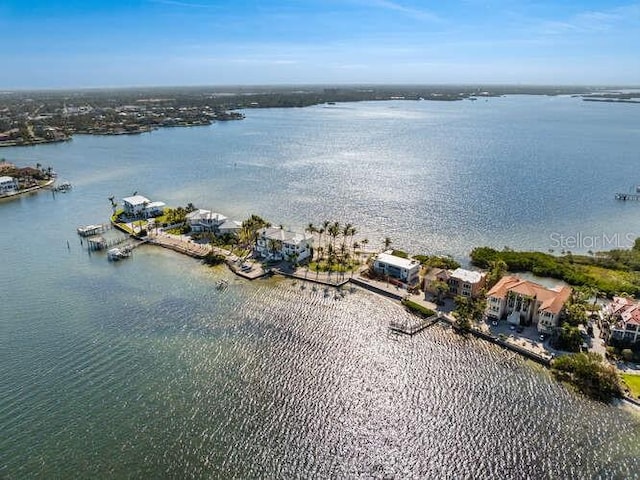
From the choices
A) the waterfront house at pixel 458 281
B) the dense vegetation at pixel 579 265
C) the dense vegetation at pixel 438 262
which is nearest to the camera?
the waterfront house at pixel 458 281

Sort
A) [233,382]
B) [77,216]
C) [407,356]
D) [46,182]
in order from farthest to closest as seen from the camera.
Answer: [46,182], [77,216], [407,356], [233,382]

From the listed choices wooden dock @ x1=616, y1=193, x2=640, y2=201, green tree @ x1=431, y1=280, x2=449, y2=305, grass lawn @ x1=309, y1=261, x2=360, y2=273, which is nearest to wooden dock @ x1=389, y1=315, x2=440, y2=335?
green tree @ x1=431, y1=280, x2=449, y2=305

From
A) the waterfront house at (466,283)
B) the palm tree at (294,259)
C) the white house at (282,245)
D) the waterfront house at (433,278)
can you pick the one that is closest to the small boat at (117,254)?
the white house at (282,245)

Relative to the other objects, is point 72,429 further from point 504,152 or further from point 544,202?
point 504,152

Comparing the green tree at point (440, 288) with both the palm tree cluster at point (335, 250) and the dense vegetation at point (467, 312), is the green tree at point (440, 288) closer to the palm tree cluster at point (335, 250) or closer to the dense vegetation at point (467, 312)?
the dense vegetation at point (467, 312)

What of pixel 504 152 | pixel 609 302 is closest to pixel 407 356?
pixel 609 302

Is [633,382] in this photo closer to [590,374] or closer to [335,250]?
[590,374]

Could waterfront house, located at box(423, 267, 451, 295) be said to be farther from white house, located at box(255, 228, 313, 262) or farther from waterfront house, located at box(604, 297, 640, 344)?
white house, located at box(255, 228, 313, 262)
